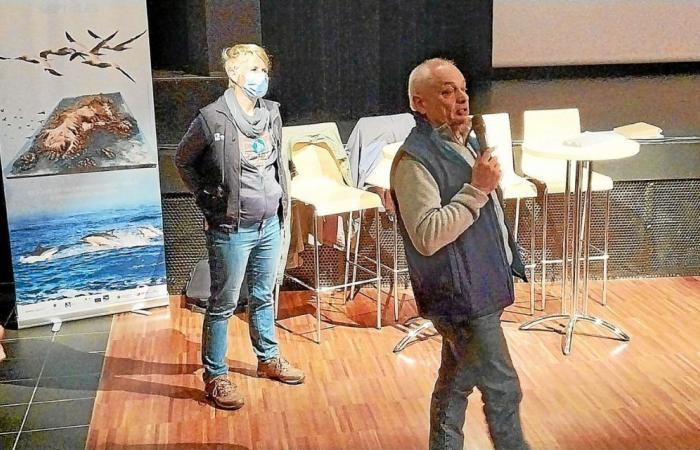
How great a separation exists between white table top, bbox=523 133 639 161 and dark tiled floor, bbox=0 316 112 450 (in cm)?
192

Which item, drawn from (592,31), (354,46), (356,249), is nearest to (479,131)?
(356,249)

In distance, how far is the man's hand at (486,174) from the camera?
2209 millimetres

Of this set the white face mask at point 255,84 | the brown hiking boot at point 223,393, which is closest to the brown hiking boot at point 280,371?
the brown hiking boot at point 223,393

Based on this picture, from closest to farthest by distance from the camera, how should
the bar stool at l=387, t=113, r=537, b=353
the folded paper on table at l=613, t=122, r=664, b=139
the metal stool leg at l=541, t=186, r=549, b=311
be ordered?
the bar stool at l=387, t=113, r=537, b=353, the metal stool leg at l=541, t=186, r=549, b=311, the folded paper on table at l=613, t=122, r=664, b=139

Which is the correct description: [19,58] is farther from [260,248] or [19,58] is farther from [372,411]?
[372,411]

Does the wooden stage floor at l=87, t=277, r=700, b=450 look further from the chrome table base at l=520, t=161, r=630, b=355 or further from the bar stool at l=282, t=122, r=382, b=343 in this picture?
the bar stool at l=282, t=122, r=382, b=343

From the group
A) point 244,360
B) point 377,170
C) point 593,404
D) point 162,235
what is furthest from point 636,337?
point 162,235

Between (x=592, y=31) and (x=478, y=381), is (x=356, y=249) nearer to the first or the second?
(x=478, y=381)

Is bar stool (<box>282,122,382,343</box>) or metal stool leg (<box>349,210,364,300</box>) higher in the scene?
bar stool (<box>282,122,382,343</box>)

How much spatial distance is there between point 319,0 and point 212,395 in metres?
2.61

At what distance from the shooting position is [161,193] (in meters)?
4.29

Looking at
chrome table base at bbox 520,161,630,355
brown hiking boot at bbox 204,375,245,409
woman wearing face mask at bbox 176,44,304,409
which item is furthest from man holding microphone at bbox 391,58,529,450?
chrome table base at bbox 520,161,630,355

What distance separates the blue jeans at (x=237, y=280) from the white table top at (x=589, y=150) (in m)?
1.04

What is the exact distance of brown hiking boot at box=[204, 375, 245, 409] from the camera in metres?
3.28
